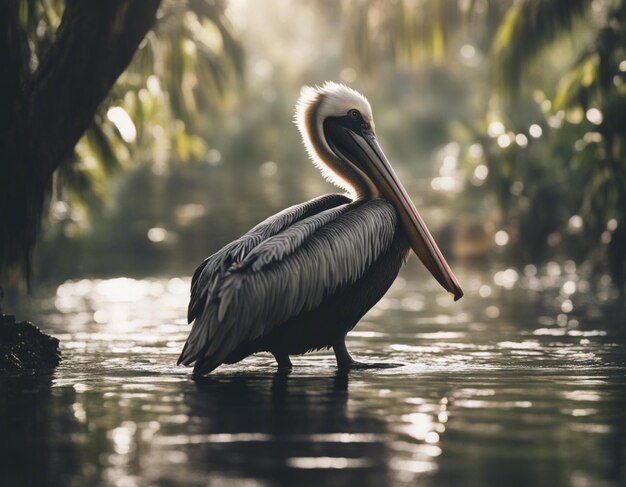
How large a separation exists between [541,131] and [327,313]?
12890 mm

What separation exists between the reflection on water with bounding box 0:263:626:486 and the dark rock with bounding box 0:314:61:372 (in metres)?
0.12

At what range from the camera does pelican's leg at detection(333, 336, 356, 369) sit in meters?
8.15

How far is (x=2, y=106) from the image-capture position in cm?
837

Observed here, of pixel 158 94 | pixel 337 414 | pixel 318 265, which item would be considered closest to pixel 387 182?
pixel 318 265

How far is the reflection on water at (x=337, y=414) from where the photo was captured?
489cm

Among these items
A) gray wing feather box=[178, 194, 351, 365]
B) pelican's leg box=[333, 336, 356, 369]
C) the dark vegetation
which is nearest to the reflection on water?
pelican's leg box=[333, 336, 356, 369]

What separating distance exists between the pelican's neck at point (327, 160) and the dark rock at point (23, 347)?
75.4 inches

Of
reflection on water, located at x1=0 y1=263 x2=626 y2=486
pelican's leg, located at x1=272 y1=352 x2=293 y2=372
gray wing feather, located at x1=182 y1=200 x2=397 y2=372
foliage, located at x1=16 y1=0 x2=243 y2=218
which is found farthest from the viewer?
foliage, located at x1=16 y1=0 x2=243 y2=218

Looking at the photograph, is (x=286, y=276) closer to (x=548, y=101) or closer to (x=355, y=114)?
(x=355, y=114)

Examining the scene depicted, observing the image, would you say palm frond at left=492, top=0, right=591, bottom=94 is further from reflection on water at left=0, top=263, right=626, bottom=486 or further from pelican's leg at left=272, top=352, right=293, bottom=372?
pelican's leg at left=272, top=352, right=293, bottom=372

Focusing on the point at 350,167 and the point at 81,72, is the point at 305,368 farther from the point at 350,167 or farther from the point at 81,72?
the point at 81,72

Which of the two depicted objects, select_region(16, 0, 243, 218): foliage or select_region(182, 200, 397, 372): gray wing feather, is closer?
select_region(182, 200, 397, 372): gray wing feather

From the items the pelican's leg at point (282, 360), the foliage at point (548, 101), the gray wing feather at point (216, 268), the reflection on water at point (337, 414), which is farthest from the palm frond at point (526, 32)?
the pelican's leg at point (282, 360)

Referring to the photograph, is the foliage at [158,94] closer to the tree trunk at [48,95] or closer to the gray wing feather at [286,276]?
the tree trunk at [48,95]
